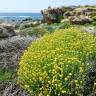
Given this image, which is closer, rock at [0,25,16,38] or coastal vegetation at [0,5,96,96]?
coastal vegetation at [0,5,96,96]

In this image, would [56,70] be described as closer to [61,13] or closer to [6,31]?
[6,31]

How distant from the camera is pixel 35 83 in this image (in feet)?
28.7

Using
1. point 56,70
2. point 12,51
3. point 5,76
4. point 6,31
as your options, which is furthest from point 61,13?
point 56,70

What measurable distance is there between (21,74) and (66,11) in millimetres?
48468

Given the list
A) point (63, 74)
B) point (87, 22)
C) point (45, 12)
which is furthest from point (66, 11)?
point (63, 74)

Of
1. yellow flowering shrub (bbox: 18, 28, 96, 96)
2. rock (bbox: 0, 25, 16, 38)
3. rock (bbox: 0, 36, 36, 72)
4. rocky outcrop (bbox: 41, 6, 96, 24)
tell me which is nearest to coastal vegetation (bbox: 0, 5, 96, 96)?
yellow flowering shrub (bbox: 18, 28, 96, 96)

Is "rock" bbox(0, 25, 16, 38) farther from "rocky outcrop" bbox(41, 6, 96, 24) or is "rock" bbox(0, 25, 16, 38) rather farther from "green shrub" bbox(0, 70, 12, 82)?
"rocky outcrop" bbox(41, 6, 96, 24)

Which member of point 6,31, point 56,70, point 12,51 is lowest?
point 6,31

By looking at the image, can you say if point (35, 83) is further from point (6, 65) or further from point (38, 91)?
point (6, 65)

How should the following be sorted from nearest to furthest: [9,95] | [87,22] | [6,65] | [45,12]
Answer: [9,95] < [6,65] < [87,22] < [45,12]

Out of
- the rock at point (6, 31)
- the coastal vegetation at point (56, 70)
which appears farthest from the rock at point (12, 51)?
the rock at point (6, 31)

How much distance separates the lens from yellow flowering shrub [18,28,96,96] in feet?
27.2

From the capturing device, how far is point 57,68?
335 inches

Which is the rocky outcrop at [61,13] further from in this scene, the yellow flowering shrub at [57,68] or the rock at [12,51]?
the yellow flowering shrub at [57,68]
